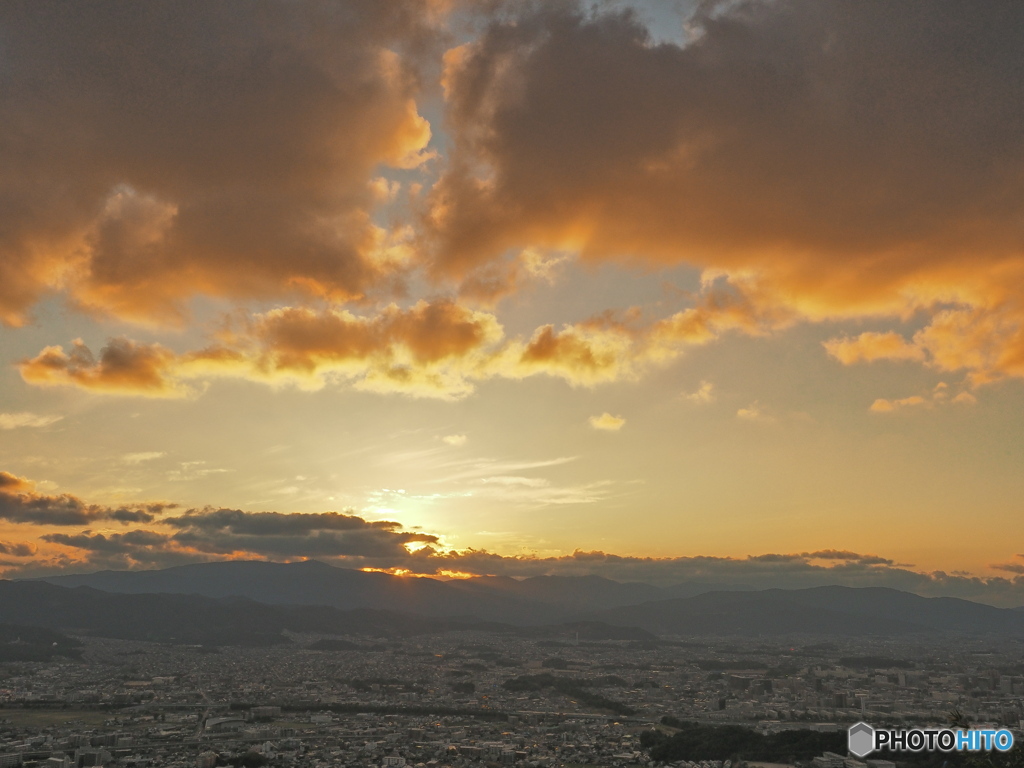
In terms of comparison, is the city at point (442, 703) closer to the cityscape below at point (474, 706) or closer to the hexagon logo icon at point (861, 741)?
the cityscape below at point (474, 706)

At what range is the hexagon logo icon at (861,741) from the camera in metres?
47.8

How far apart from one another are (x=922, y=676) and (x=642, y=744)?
83847 millimetres

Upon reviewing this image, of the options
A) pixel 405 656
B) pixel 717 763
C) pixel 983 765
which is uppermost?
pixel 983 765

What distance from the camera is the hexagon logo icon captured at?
157ft

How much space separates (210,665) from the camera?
139500mm

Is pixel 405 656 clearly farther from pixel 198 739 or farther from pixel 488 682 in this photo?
pixel 198 739

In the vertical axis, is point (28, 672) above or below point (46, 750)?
below

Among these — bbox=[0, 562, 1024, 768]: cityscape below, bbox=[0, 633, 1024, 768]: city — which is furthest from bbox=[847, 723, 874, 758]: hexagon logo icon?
bbox=[0, 633, 1024, 768]: city

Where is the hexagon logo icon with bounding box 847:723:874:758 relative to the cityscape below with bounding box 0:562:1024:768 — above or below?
above

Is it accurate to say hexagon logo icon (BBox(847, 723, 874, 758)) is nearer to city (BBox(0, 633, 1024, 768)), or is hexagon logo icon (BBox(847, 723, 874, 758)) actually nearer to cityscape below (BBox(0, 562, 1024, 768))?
cityscape below (BBox(0, 562, 1024, 768))

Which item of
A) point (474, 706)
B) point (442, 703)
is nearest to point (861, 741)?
point (474, 706)

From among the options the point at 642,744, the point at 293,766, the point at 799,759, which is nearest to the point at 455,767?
the point at 293,766

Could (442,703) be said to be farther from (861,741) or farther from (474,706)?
(861,741)

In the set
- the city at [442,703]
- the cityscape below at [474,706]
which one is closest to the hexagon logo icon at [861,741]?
the cityscape below at [474,706]
